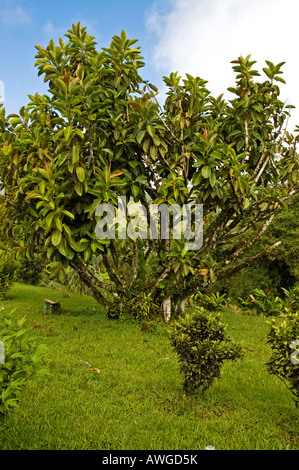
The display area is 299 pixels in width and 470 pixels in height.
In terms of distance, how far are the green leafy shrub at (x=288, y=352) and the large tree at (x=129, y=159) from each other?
9.26 feet

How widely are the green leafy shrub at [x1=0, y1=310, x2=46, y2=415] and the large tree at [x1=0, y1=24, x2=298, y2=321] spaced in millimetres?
2640

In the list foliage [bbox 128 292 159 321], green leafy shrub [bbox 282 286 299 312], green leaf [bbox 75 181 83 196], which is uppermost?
green leaf [bbox 75 181 83 196]

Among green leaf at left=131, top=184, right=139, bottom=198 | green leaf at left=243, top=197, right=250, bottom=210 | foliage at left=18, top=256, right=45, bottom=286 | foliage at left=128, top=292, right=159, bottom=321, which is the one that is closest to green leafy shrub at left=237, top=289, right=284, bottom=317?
foliage at left=128, top=292, right=159, bottom=321

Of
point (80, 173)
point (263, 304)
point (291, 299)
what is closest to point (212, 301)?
point (263, 304)

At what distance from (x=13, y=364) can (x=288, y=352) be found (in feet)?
6.92

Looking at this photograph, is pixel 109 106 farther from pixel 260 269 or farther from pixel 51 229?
pixel 260 269

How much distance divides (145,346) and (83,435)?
8.95ft

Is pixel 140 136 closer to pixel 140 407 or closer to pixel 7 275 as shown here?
pixel 140 407

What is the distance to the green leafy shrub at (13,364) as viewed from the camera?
236 cm

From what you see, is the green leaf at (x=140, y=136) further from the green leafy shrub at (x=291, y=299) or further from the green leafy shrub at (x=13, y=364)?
the green leafy shrub at (x=13, y=364)

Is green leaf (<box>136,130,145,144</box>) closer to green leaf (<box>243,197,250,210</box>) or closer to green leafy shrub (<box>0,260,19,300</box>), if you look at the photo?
green leaf (<box>243,197,250,210</box>)

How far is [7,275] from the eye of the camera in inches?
372

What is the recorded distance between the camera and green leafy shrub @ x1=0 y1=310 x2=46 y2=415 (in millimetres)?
2361

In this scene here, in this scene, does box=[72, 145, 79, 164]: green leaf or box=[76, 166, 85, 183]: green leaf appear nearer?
box=[72, 145, 79, 164]: green leaf
